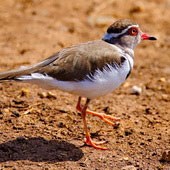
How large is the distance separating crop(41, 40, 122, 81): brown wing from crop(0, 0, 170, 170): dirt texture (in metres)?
1.04

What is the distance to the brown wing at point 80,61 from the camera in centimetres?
547

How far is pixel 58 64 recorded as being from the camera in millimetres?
5559

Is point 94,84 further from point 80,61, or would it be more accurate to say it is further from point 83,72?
point 80,61

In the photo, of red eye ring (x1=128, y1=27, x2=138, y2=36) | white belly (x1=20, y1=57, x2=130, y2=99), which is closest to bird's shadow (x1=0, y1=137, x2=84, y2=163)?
white belly (x1=20, y1=57, x2=130, y2=99)

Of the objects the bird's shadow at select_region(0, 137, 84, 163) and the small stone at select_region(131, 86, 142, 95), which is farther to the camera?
the small stone at select_region(131, 86, 142, 95)

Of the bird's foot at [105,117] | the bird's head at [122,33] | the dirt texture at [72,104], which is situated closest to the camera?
the dirt texture at [72,104]

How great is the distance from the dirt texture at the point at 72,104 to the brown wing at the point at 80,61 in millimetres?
1043

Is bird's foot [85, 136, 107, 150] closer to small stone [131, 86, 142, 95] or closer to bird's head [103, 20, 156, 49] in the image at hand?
bird's head [103, 20, 156, 49]

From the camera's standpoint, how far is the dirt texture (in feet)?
17.7

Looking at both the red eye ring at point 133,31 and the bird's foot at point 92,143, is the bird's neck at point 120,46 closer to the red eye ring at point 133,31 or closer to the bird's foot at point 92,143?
the red eye ring at point 133,31

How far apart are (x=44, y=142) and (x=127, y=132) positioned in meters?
1.36

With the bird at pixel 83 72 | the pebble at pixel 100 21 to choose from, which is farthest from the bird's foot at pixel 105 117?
the pebble at pixel 100 21

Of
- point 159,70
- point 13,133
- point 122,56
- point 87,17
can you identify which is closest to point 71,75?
point 122,56

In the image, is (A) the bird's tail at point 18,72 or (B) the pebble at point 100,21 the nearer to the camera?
(A) the bird's tail at point 18,72
